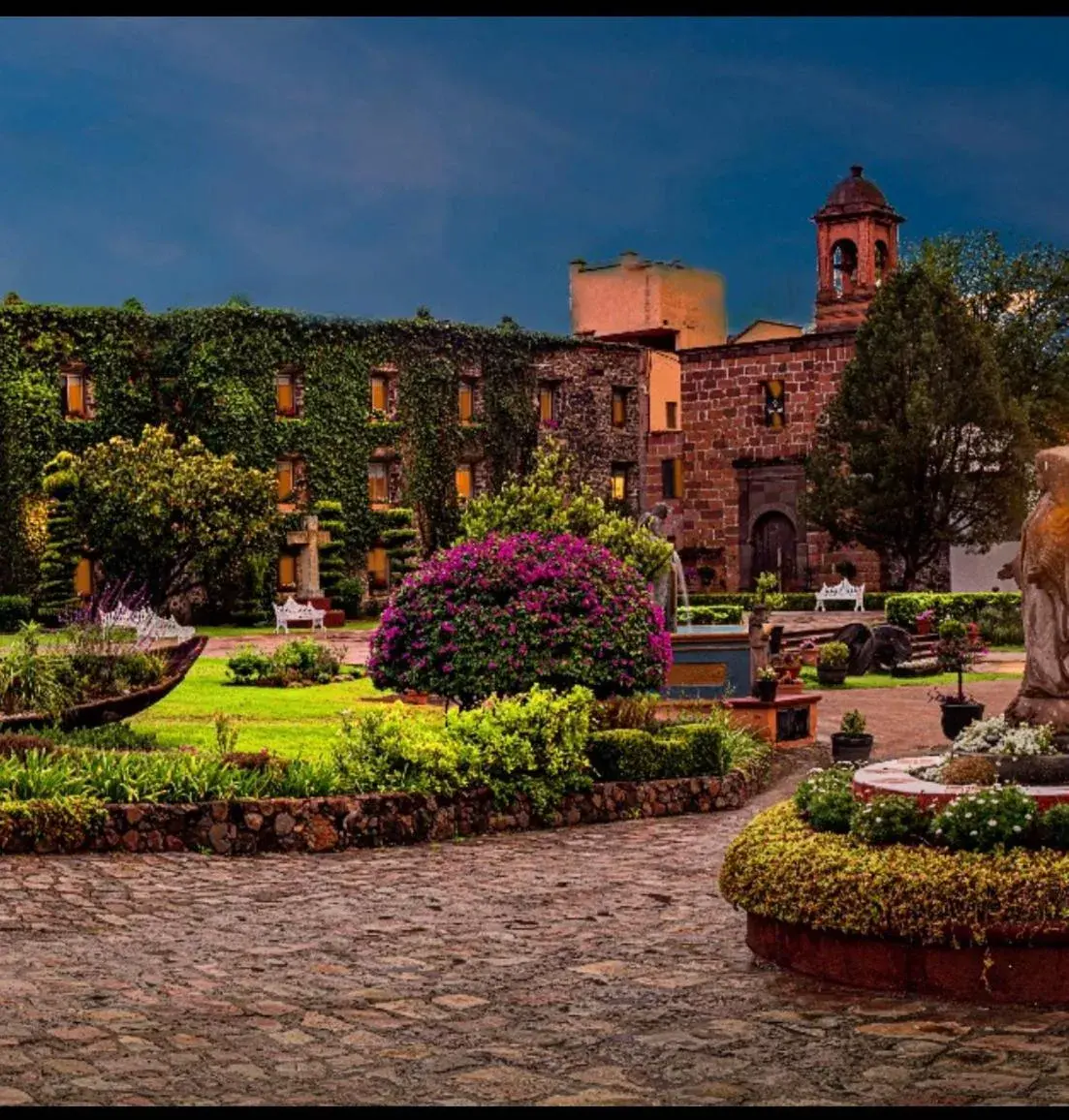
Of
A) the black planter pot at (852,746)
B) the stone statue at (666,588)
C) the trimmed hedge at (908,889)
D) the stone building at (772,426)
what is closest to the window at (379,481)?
the stone building at (772,426)

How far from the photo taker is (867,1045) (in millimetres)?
7965

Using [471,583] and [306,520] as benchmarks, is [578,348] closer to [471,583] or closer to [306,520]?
[306,520]

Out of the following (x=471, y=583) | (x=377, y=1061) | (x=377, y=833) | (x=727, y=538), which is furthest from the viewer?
(x=727, y=538)

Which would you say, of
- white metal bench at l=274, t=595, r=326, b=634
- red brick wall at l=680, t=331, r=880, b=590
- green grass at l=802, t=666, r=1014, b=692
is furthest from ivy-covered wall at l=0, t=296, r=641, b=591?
green grass at l=802, t=666, r=1014, b=692

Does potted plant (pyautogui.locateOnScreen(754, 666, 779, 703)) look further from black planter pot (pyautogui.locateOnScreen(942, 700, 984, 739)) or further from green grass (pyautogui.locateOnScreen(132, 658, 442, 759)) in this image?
green grass (pyautogui.locateOnScreen(132, 658, 442, 759))

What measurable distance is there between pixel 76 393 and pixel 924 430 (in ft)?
63.3

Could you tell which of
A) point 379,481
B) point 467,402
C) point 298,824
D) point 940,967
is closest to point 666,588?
point 298,824

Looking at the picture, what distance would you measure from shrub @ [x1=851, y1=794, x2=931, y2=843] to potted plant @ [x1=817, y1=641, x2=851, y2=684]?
19709 millimetres

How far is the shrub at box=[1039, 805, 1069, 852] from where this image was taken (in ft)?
29.6

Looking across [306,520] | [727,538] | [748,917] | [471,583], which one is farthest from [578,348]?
[748,917]

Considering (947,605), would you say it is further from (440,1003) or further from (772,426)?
(440,1003)

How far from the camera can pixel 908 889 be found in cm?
880

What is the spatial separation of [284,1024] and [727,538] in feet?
142

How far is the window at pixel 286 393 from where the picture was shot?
4847 centimetres
